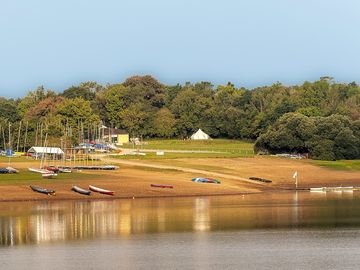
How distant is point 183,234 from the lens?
6166cm

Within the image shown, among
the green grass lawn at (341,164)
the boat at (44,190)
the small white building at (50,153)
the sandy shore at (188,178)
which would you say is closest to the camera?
the boat at (44,190)

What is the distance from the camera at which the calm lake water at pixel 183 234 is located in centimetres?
4987

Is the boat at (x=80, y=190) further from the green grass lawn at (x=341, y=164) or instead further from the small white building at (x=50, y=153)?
the green grass lawn at (x=341, y=164)

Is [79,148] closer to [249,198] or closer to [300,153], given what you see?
[300,153]

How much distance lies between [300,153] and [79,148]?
39533 mm

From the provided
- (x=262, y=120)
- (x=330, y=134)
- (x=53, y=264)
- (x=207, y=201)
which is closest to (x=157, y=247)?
(x=53, y=264)

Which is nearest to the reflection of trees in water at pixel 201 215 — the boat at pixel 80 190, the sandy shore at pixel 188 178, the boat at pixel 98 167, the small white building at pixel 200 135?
the sandy shore at pixel 188 178

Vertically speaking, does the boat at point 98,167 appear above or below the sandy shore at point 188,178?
above

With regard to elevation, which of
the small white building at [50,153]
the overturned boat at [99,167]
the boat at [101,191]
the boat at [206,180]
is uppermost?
the small white building at [50,153]

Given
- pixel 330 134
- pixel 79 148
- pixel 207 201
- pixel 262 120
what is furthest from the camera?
pixel 262 120

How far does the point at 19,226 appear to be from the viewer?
220ft

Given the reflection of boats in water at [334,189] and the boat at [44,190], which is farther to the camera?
the reflection of boats in water at [334,189]

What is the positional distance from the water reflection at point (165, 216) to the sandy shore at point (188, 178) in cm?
382

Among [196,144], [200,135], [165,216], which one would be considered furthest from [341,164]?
[200,135]
